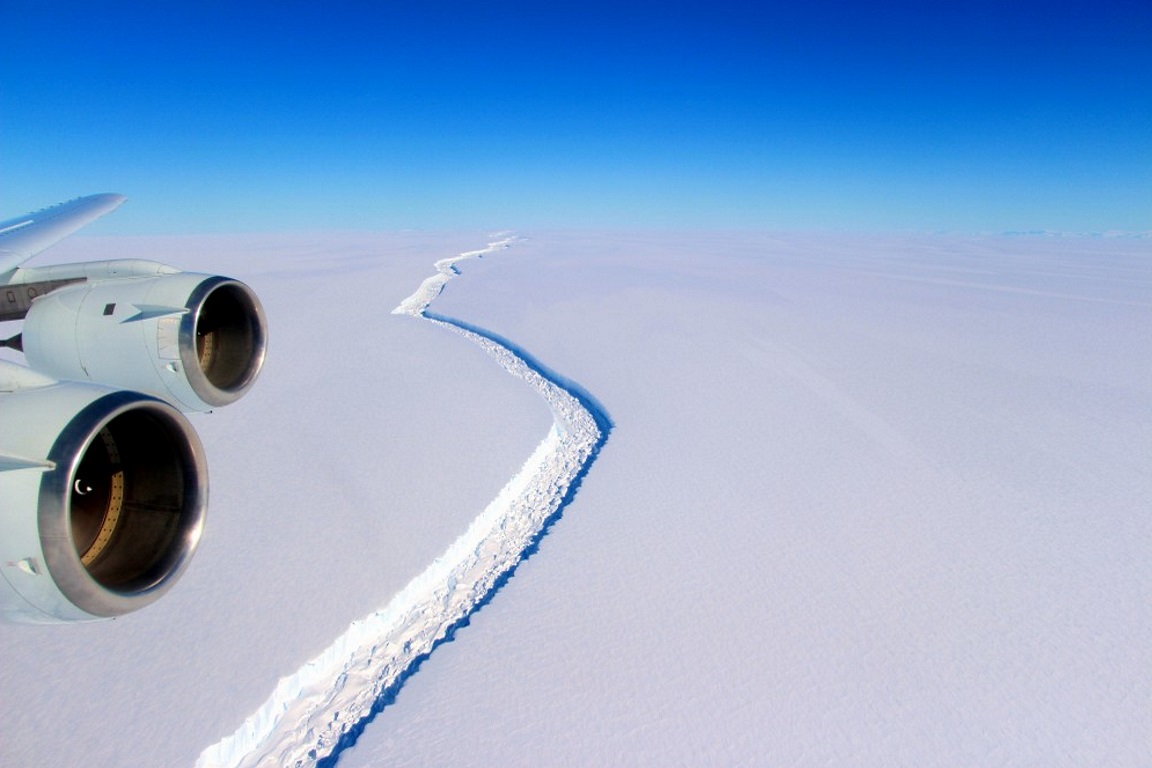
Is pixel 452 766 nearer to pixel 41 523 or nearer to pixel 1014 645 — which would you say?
pixel 41 523

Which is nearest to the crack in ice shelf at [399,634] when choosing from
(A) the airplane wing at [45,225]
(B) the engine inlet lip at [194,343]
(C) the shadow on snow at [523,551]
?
(C) the shadow on snow at [523,551]

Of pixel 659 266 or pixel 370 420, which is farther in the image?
pixel 659 266

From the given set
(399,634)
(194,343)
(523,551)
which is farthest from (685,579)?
(194,343)

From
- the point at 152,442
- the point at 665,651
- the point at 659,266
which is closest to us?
the point at 152,442

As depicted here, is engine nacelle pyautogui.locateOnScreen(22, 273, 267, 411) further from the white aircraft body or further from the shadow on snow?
the shadow on snow

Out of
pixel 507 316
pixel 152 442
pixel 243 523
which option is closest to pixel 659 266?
pixel 507 316

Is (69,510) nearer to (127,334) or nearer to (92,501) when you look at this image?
(92,501)
